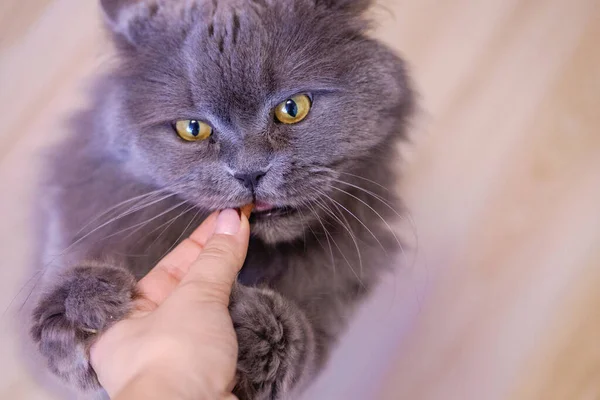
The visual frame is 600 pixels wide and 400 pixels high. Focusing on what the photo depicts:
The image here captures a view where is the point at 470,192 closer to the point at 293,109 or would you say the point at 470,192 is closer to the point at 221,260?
the point at 293,109

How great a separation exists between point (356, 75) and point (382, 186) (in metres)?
0.31

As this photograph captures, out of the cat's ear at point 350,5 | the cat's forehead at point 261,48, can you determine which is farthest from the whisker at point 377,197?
the cat's ear at point 350,5

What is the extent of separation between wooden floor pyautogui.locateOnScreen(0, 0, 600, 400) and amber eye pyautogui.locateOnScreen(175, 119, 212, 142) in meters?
0.47

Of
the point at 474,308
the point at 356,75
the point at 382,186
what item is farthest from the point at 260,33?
the point at 474,308

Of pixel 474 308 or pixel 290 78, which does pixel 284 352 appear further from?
pixel 474 308

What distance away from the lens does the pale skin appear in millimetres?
881

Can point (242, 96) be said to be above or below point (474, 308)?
above

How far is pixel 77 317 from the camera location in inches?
39.9

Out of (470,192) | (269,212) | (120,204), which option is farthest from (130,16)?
(470,192)

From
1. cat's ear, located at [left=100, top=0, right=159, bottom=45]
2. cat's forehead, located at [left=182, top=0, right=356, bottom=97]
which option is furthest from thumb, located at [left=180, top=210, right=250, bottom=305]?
cat's ear, located at [left=100, top=0, right=159, bottom=45]

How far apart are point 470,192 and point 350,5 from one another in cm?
68

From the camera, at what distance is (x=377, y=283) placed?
1.45m

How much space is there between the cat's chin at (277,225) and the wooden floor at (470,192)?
381 mm

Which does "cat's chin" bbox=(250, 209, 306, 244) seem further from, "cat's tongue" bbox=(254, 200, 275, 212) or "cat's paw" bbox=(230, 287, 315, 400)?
"cat's paw" bbox=(230, 287, 315, 400)
